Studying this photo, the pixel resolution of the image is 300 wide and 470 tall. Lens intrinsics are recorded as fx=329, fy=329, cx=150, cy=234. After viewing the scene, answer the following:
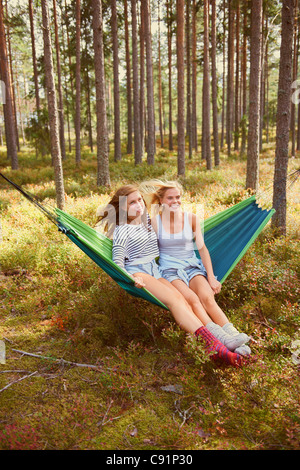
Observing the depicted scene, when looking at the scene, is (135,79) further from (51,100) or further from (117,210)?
(117,210)

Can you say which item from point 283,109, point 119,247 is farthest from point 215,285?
point 283,109

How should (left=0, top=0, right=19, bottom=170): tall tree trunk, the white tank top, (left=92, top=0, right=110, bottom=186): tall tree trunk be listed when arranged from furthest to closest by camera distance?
(left=0, top=0, right=19, bottom=170): tall tree trunk < (left=92, top=0, right=110, bottom=186): tall tree trunk < the white tank top

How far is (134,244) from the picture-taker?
148 inches

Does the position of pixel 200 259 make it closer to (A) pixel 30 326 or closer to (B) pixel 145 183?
(B) pixel 145 183

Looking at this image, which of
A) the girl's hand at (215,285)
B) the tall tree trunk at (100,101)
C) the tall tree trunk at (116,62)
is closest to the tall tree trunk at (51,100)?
the tall tree trunk at (100,101)

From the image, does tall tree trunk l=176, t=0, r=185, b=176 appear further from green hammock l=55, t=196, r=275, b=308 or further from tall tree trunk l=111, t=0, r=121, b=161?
green hammock l=55, t=196, r=275, b=308

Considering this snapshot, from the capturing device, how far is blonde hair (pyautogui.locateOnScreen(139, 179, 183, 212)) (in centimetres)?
392

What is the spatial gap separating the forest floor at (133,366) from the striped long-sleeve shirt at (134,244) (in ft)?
2.05

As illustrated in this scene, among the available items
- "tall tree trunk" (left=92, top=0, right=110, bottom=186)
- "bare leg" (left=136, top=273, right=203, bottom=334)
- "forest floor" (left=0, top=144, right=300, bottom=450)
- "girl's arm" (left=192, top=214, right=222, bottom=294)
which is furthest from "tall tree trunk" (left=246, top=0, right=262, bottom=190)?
"bare leg" (left=136, top=273, right=203, bottom=334)

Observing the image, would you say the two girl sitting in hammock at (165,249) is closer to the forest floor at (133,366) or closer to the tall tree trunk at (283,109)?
the forest floor at (133,366)

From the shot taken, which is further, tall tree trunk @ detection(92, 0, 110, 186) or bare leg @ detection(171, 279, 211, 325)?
tall tree trunk @ detection(92, 0, 110, 186)

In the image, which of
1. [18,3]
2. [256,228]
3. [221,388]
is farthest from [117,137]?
[221,388]

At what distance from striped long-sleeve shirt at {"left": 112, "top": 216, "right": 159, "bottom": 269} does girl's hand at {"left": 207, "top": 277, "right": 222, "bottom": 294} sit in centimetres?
70

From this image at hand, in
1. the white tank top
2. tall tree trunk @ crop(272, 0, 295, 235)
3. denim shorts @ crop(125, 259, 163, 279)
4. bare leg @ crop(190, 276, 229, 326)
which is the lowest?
bare leg @ crop(190, 276, 229, 326)
